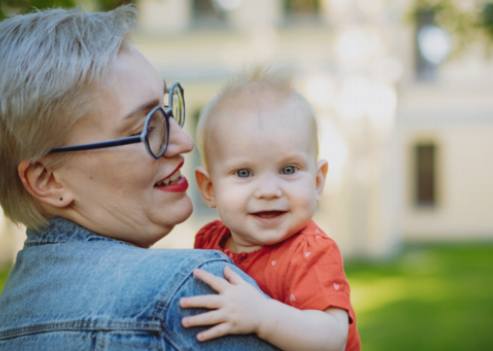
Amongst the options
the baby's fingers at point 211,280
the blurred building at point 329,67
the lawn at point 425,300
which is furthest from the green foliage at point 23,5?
the blurred building at point 329,67

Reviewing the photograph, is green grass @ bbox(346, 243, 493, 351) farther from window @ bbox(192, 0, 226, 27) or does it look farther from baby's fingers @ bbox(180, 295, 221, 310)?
baby's fingers @ bbox(180, 295, 221, 310)

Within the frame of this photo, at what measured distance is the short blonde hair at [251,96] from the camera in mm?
2496

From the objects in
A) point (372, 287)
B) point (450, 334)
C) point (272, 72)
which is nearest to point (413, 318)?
point (450, 334)

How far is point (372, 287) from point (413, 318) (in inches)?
101

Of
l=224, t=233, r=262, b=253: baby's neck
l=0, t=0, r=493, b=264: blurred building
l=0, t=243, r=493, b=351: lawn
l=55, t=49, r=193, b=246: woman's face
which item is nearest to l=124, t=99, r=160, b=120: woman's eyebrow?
l=55, t=49, r=193, b=246: woman's face

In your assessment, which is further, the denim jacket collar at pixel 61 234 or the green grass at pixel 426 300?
the green grass at pixel 426 300

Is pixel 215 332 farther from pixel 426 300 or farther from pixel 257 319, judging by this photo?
pixel 426 300

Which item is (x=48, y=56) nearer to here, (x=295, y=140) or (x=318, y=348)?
(x=295, y=140)

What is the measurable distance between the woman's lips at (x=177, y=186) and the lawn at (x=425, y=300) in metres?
9.39

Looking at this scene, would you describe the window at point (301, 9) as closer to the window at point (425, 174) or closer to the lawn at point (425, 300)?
the lawn at point (425, 300)

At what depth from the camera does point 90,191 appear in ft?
7.48

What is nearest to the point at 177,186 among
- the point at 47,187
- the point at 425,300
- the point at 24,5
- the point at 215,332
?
the point at 47,187

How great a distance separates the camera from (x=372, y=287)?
1627 centimetres

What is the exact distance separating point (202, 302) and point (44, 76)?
0.67m
